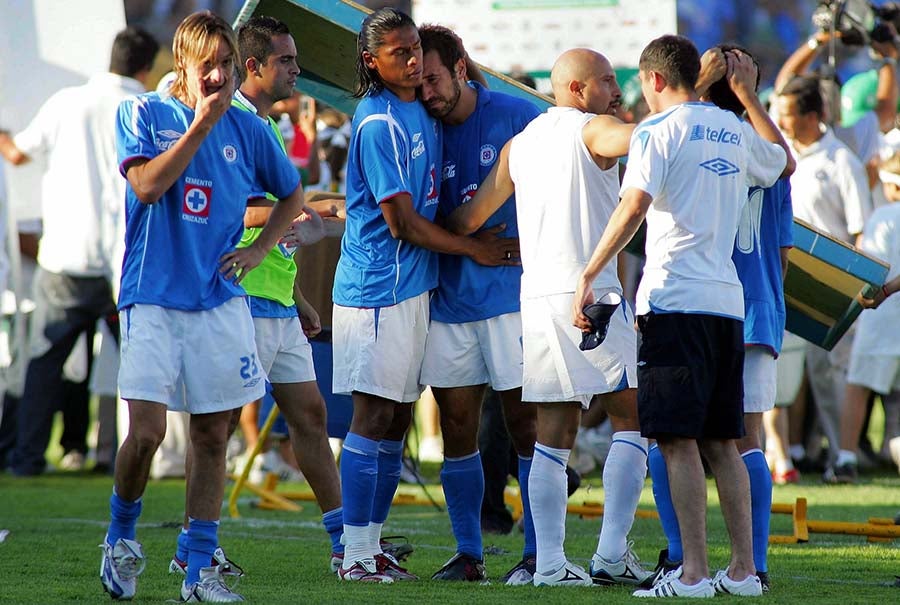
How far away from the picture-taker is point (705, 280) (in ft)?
16.6

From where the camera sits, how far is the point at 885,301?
10102 mm

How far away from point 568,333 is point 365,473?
972mm

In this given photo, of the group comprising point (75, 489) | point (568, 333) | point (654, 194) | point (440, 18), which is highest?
point (440, 18)

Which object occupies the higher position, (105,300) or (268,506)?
(105,300)

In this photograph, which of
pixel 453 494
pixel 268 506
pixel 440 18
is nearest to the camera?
pixel 453 494

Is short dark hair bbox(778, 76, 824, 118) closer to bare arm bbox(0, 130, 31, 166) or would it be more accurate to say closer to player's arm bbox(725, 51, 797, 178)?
player's arm bbox(725, 51, 797, 178)

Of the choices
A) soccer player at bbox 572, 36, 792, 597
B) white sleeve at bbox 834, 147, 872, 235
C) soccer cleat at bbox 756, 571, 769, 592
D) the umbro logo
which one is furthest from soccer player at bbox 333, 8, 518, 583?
white sleeve at bbox 834, 147, 872, 235

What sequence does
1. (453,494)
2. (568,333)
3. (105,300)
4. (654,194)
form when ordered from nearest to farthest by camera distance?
(654,194) < (568,333) < (453,494) < (105,300)

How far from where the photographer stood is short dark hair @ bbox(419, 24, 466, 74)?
5.73 m

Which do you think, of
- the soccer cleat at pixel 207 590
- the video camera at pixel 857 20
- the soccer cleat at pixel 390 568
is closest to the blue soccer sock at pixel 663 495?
the soccer cleat at pixel 390 568

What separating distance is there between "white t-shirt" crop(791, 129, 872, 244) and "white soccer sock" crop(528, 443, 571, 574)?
17.4ft

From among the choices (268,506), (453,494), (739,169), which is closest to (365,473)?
(453,494)

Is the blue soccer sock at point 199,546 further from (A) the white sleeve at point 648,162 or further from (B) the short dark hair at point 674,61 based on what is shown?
(B) the short dark hair at point 674,61

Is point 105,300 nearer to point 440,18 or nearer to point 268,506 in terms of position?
point 268,506
